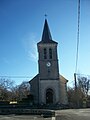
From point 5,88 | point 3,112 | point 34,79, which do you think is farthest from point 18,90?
point 3,112

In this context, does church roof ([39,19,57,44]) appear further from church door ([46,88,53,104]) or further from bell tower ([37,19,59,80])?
church door ([46,88,53,104])

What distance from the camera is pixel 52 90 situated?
190ft

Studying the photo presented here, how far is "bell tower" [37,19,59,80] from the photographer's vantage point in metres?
58.5

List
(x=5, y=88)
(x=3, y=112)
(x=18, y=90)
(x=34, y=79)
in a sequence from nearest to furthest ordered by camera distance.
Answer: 1. (x=3, y=112)
2. (x=34, y=79)
3. (x=5, y=88)
4. (x=18, y=90)

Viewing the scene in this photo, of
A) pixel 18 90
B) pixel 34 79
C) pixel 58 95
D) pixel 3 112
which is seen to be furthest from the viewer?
pixel 18 90

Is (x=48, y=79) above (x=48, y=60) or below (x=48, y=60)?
below

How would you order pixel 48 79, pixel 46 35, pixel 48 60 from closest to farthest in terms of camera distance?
pixel 48 79
pixel 48 60
pixel 46 35

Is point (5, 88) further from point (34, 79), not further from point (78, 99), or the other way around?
point (78, 99)

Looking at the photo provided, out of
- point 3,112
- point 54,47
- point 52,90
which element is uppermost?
point 54,47

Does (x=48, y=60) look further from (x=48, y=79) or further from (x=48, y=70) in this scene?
(x=48, y=79)

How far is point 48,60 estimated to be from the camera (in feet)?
196

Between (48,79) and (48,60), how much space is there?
4.56 meters

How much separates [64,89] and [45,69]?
6473 millimetres

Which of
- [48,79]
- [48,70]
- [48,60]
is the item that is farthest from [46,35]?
[48,79]
